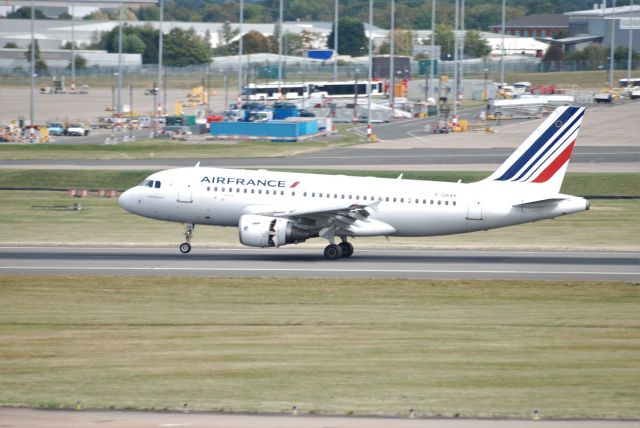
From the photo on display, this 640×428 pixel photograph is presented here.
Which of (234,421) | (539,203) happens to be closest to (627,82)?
(539,203)

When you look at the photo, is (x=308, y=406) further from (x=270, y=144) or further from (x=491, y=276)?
(x=270, y=144)

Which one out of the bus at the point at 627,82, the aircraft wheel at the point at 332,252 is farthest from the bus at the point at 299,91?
the aircraft wheel at the point at 332,252

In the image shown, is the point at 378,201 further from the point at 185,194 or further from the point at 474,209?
the point at 185,194

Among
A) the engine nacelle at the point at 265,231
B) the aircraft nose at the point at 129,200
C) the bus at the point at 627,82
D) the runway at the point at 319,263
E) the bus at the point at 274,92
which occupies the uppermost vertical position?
the bus at the point at 627,82

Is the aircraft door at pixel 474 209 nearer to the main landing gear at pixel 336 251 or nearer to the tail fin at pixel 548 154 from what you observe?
the tail fin at pixel 548 154

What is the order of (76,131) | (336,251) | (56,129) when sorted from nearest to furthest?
(336,251)
(76,131)
(56,129)

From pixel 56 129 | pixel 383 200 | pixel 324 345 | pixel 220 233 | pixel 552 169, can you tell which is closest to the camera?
pixel 324 345

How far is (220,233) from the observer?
5822 centimetres

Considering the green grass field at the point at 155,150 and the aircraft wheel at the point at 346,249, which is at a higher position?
the green grass field at the point at 155,150

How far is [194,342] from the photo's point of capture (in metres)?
31.7

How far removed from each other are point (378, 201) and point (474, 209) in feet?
14.1

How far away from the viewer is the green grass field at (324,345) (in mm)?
25844

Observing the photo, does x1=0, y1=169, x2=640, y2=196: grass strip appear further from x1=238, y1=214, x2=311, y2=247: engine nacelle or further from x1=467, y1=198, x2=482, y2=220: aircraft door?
x1=238, y1=214, x2=311, y2=247: engine nacelle

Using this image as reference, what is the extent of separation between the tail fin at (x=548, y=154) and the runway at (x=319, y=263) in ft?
11.8
